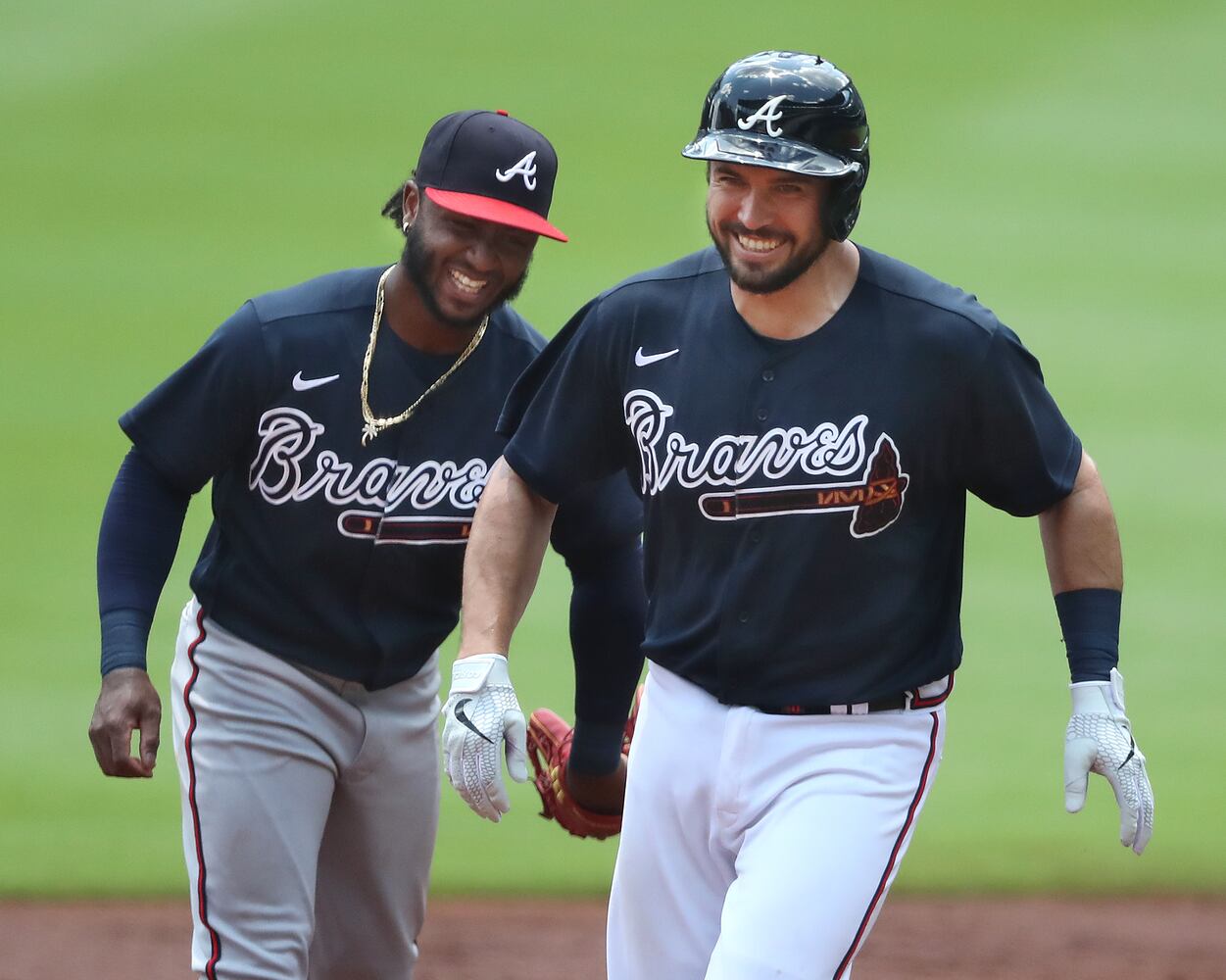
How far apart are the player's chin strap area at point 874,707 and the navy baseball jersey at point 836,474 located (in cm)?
1

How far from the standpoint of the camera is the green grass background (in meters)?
6.00

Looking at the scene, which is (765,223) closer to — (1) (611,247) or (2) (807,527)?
(2) (807,527)

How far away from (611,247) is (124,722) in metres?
5.69

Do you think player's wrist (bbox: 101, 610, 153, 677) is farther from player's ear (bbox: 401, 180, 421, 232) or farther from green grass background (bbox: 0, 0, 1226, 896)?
green grass background (bbox: 0, 0, 1226, 896)

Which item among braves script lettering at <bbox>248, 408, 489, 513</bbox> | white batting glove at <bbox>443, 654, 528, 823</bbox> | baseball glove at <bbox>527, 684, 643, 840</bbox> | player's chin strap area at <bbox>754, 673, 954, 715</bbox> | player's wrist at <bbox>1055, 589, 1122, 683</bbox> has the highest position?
braves script lettering at <bbox>248, 408, 489, 513</bbox>

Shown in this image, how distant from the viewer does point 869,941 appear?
5.14 m

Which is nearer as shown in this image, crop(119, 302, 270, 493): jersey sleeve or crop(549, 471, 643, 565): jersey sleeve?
crop(119, 302, 270, 493): jersey sleeve

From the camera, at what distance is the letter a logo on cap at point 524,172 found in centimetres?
354

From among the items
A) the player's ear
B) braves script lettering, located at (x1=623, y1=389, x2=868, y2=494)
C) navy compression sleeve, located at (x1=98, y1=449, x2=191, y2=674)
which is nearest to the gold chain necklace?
the player's ear

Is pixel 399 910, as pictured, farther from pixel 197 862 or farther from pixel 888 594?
pixel 888 594

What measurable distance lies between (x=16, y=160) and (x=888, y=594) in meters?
7.26

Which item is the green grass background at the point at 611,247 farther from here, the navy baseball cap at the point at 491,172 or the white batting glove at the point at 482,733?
the navy baseball cap at the point at 491,172

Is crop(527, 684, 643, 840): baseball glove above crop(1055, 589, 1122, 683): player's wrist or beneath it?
beneath

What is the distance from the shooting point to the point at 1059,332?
333 inches
